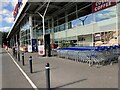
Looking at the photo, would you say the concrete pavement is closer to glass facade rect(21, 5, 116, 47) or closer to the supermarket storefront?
the supermarket storefront

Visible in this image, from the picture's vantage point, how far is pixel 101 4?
2036 cm

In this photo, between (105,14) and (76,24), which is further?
(76,24)

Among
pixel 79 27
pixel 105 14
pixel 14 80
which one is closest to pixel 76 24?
pixel 79 27

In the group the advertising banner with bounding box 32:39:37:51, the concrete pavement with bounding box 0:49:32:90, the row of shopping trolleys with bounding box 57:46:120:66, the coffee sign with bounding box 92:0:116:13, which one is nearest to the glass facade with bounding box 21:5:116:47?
the coffee sign with bounding box 92:0:116:13

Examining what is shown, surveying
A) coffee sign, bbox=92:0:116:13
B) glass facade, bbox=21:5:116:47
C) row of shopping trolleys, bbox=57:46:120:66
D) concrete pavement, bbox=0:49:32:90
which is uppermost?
coffee sign, bbox=92:0:116:13

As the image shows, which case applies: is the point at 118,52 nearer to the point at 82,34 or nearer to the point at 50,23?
the point at 82,34

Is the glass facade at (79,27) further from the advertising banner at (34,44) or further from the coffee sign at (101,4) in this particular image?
the advertising banner at (34,44)

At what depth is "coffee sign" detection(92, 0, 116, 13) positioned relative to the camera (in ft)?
61.2

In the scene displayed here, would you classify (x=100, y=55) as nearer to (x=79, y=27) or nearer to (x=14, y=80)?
(x=14, y=80)

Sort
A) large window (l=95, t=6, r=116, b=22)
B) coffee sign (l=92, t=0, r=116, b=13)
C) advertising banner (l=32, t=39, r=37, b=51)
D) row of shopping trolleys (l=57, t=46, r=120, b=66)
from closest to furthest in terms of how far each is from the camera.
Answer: row of shopping trolleys (l=57, t=46, r=120, b=66), large window (l=95, t=6, r=116, b=22), coffee sign (l=92, t=0, r=116, b=13), advertising banner (l=32, t=39, r=37, b=51)

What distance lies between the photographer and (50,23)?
39.2 m

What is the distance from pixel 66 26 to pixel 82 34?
21.5ft

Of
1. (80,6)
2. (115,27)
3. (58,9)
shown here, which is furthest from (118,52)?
(58,9)

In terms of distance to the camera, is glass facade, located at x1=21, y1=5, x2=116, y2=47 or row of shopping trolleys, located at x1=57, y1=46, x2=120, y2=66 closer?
row of shopping trolleys, located at x1=57, y1=46, x2=120, y2=66
